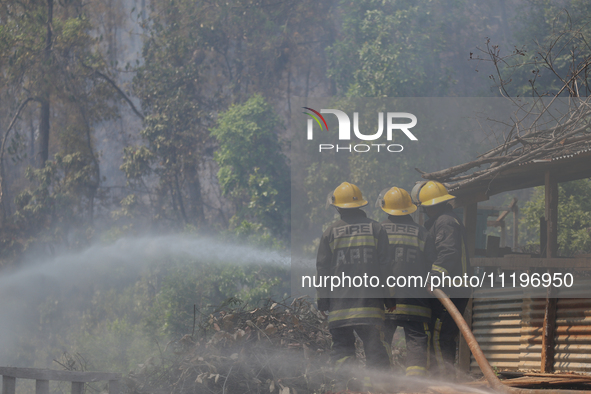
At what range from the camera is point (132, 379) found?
674 centimetres

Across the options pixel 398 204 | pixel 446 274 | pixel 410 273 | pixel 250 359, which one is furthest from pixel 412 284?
pixel 250 359

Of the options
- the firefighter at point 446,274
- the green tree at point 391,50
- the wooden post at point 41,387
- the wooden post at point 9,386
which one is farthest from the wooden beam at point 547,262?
the green tree at point 391,50

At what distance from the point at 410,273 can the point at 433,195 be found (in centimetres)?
90

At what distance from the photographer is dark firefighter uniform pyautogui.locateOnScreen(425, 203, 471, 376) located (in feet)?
17.6

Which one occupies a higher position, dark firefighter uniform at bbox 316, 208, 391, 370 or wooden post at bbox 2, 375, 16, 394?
dark firefighter uniform at bbox 316, 208, 391, 370

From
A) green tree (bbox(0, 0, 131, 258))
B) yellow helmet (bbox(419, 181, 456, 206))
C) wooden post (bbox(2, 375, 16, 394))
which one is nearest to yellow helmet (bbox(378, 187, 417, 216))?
yellow helmet (bbox(419, 181, 456, 206))

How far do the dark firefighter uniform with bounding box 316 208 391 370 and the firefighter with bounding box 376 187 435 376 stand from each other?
22cm

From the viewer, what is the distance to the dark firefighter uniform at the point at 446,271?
536 cm

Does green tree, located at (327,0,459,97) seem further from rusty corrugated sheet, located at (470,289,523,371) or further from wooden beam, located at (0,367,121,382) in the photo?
wooden beam, located at (0,367,121,382)

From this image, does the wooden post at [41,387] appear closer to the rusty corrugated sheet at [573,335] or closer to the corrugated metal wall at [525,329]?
the corrugated metal wall at [525,329]

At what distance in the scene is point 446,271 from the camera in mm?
5316

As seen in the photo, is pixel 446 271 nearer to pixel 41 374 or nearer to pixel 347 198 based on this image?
pixel 347 198

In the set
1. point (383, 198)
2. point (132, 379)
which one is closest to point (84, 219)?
point (132, 379)

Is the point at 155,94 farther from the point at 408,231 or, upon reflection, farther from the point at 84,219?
the point at 408,231
